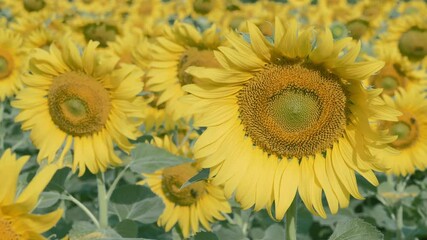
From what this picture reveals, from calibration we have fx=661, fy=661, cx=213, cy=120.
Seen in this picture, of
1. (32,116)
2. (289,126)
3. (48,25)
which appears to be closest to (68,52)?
(32,116)

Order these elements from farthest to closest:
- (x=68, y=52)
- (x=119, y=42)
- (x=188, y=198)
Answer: (x=119, y=42) < (x=188, y=198) < (x=68, y=52)

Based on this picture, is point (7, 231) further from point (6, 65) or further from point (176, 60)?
point (6, 65)

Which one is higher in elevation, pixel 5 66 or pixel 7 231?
pixel 5 66

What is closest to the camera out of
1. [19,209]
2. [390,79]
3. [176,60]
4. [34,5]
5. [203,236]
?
[19,209]

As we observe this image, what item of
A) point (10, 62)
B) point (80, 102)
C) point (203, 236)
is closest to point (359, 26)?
point (10, 62)

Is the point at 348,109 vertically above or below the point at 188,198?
above

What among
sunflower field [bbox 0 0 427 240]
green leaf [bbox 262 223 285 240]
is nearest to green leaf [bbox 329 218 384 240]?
sunflower field [bbox 0 0 427 240]

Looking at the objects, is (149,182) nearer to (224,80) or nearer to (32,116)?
(32,116)
